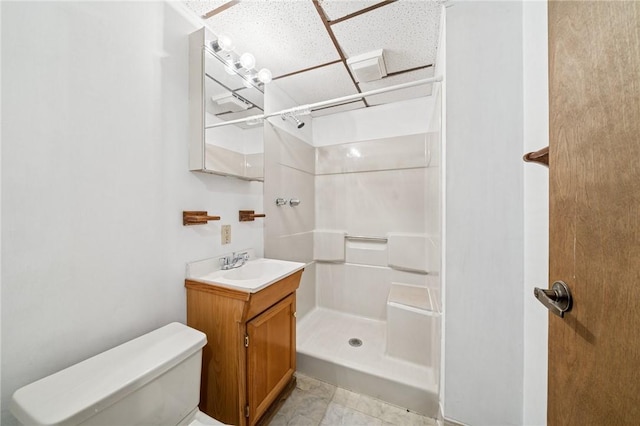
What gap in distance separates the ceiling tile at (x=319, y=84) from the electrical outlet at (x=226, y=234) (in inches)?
50.5

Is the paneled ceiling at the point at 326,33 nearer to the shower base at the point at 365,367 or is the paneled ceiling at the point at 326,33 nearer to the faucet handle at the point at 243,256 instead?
the faucet handle at the point at 243,256

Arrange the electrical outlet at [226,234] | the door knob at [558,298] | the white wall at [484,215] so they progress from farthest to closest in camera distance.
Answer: the electrical outlet at [226,234] < the white wall at [484,215] < the door knob at [558,298]

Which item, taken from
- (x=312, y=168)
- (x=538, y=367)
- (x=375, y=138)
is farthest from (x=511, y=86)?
(x=312, y=168)

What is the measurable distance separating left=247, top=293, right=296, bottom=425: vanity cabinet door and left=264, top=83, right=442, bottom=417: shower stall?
0.32 meters

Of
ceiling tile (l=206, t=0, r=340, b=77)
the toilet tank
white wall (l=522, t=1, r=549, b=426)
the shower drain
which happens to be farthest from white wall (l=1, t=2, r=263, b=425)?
white wall (l=522, t=1, r=549, b=426)

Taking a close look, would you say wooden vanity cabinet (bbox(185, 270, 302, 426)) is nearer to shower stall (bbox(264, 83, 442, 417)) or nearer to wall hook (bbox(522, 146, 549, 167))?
shower stall (bbox(264, 83, 442, 417))

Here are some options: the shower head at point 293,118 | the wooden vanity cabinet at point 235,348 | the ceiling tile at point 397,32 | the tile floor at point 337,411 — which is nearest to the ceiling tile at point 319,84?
the ceiling tile at point 397,32

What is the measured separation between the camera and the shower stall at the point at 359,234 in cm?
160

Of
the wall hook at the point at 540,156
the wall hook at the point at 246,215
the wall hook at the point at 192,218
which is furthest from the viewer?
the wall hook at the point at 246,215

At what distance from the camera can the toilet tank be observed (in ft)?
1.95

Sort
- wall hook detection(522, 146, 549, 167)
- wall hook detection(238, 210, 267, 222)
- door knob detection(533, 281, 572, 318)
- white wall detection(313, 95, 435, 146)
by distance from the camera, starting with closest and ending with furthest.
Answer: door knob detection(533, 281, 572, 318)
wall hook detection(522, 146, 549, 167)
wall hook detection(238, 210, 267, 222)
white wall detection(313, 95, 435, 146)

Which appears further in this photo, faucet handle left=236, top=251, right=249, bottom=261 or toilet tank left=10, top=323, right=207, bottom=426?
faucet handle left=236, top=251, right=249, bottom=261

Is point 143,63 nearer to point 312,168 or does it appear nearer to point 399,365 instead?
point 312,168

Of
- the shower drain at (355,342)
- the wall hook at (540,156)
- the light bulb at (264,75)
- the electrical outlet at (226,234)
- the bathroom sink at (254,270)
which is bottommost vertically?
the shower drain at (355,342)
